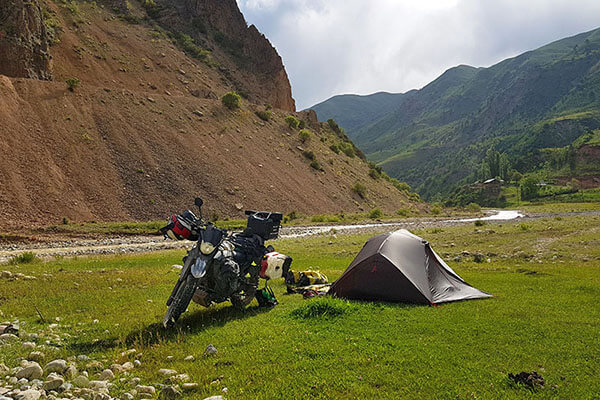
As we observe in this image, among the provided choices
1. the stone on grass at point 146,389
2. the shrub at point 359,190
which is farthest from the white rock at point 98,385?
the shrub at point 359,190

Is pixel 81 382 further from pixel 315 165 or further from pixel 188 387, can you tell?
pixel 315 165

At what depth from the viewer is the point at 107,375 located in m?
6.38

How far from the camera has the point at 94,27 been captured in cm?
7700

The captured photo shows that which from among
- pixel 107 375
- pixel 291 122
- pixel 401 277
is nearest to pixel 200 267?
pixel 107 375

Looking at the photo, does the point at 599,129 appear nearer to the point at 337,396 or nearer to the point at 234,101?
the point at 234,101

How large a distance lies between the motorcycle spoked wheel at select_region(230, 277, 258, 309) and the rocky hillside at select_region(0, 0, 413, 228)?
125ft

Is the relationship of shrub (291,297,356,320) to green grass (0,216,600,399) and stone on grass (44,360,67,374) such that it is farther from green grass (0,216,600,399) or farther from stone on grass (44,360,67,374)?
stone on grass (44,360,67,374)

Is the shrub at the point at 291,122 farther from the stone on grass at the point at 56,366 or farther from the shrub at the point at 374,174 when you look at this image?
the stone on grass at the point at 56,366

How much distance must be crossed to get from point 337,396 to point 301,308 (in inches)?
181

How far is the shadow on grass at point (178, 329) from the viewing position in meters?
8.01

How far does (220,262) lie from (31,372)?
4.13 meters

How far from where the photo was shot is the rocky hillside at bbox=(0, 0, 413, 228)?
46.3m

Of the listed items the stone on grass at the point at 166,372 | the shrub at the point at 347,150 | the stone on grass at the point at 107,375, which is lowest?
the stone on grass at the point at 166,372

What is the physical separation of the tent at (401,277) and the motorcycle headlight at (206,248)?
5.15m
